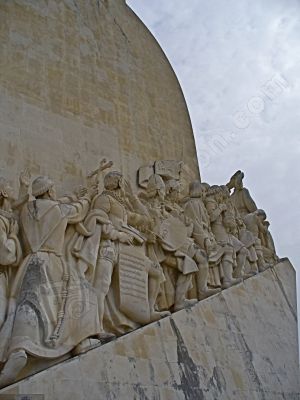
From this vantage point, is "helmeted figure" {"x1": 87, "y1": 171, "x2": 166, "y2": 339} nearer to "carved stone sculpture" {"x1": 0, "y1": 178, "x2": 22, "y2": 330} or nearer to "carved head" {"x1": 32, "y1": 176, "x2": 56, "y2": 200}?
"carved head" {"x1": 32, "y1": 176, "x2": 56, "y2": 200}

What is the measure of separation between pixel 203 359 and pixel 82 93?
4259 millimetres

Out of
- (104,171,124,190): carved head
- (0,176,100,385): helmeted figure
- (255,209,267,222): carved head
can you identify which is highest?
(255,209,267,222): carved head

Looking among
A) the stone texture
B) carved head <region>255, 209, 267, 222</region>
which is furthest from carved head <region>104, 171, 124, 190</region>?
carved head <region>255, 209, 267, 222</region>

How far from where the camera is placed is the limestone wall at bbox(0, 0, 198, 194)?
767 cm

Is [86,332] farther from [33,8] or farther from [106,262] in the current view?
[33,8]

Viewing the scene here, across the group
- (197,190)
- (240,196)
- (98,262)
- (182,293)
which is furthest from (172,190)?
(240,196)

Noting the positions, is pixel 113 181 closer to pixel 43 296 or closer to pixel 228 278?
pixel 43 296

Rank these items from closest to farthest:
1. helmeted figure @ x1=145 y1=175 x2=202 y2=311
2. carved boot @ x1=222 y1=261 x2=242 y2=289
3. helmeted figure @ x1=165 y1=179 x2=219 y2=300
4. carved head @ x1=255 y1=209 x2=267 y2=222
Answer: helmeted figure @ x1=145 y1=175 x2=202 y2=311 < helmeted figure @ x1=165 y1=179 x2=219 y2=300 < carved boot @ x1=222 y1=261 x2=242 y2=289 < carved head @ x1=255 y1=209 x2=267 y2=222

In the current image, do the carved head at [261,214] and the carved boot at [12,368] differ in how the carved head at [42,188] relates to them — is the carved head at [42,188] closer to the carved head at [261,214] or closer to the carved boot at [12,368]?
the carved boot at [12,368]

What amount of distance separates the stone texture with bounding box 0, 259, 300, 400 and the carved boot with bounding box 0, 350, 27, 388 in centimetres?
15

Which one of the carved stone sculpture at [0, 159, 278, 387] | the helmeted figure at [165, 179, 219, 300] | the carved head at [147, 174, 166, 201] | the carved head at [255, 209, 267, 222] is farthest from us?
the carved head at [255, 209, 267, 222]

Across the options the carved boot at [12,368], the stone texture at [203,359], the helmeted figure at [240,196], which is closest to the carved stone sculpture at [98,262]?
the carved boot at [12,368]

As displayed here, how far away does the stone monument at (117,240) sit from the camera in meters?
5.55

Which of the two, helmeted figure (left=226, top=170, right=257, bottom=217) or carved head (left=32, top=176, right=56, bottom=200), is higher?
helmeted figure (left=226, top=170, right=257, bottom=217)
